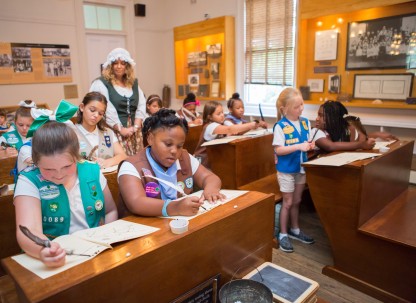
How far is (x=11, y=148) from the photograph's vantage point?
2.83 metres

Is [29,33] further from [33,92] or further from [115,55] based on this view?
[115,55]

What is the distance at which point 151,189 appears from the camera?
140cm

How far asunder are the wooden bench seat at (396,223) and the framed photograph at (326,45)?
110 inches

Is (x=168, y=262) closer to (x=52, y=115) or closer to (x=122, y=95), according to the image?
(x=52, y=115)

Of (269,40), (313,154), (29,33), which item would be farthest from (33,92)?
(313,154)

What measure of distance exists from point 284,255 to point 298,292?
59.1 inches

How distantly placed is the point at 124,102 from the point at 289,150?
175cm

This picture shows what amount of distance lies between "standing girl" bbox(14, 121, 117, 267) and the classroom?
49 mm

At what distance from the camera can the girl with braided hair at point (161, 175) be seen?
1.24 meters

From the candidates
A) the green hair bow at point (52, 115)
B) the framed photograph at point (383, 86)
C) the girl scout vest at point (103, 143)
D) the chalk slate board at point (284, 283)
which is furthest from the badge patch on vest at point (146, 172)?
the framed photograph at point (383, 86)

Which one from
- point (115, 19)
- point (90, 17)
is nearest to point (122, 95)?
point (90, 17)

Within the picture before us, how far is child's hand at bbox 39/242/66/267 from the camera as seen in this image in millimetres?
847

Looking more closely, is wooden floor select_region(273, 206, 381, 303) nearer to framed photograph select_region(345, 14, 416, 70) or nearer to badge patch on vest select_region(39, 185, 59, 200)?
badge patch on vest select_region(39, 185, 59, 200)

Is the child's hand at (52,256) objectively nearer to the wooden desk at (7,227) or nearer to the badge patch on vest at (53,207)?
the badge patch on vest at (53,207)
